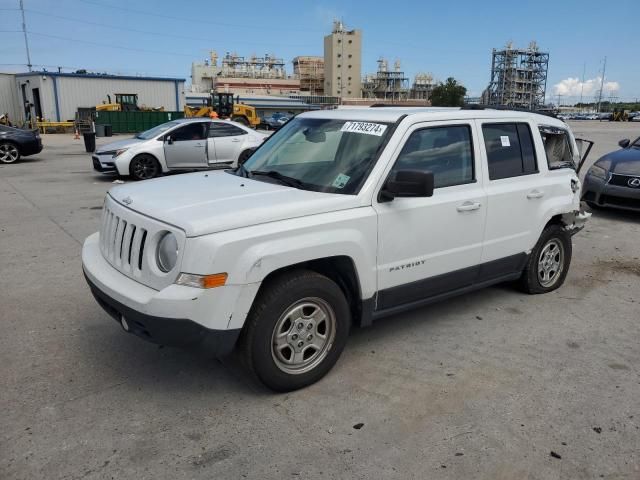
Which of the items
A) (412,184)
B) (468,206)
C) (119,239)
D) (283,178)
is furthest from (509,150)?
(119,239)

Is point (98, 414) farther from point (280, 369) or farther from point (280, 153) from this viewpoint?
point (280, 153)

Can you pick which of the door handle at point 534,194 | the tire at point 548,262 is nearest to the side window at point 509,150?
the door handle at point 534,194

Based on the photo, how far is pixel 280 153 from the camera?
14.4 ft

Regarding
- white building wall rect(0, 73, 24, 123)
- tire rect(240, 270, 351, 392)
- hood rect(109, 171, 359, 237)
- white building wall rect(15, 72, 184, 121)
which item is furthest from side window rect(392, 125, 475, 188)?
white building wall rect(0, 73, 24, 123)

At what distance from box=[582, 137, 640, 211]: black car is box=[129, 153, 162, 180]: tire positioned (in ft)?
30.7

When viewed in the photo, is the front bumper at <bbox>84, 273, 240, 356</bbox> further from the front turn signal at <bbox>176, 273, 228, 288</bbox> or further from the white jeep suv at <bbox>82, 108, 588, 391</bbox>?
the front turn signal at <bbox>176, 273, 228, 288</bbox>

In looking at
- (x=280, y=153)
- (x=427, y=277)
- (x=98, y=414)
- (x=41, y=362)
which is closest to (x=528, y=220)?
(x=427, y=277)

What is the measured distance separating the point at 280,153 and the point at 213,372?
1.82 meters

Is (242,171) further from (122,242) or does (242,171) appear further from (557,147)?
(557,147)

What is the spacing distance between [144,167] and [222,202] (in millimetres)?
10157

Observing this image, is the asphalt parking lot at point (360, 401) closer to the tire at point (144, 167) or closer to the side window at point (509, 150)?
the side window at point (509, 150)

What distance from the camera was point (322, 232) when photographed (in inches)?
131

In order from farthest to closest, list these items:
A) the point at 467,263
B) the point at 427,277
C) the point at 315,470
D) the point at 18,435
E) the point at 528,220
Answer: the point at 528,220, the point at 467,263, the point at 427,277, the point at 18,435, the point at 315,470

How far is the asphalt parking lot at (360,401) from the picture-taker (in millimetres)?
2816
